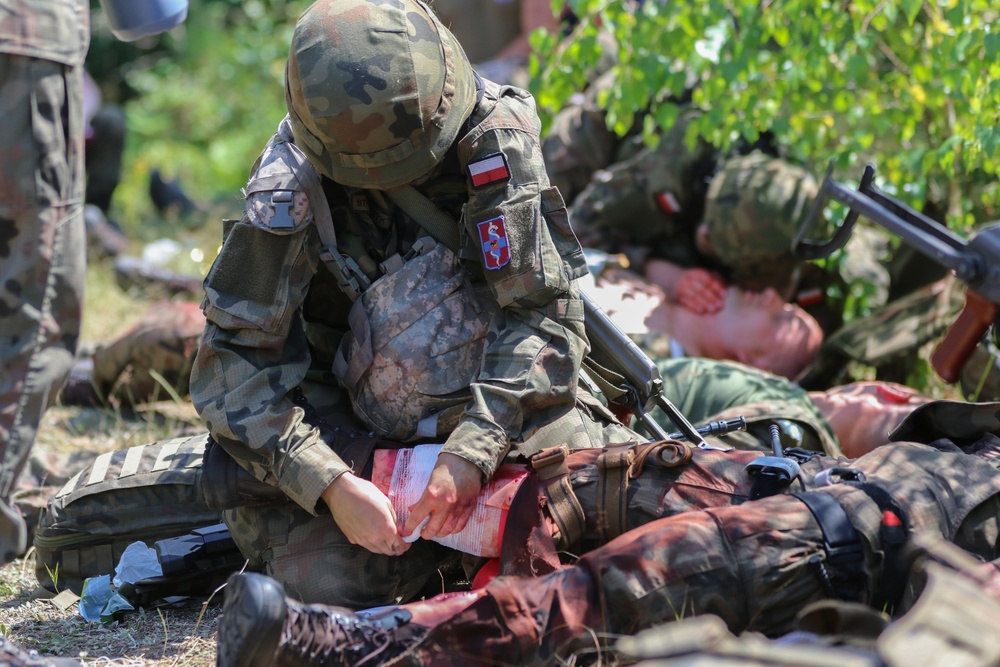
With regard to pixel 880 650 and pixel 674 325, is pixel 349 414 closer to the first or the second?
pixel 880 650

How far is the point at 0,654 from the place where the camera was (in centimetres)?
205

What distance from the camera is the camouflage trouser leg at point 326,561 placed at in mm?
2693

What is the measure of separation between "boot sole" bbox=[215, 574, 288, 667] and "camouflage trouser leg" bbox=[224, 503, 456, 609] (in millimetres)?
604

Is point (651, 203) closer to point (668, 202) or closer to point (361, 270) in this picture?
point (668, 202)

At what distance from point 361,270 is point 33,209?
0.82 m

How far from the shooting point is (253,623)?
201 cm

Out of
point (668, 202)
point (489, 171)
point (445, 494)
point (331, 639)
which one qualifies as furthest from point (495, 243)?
point (668, 202)

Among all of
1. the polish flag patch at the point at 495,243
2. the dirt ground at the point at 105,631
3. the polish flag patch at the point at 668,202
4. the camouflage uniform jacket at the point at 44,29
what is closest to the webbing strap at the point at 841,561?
the polish flag patch at the point at 495,243

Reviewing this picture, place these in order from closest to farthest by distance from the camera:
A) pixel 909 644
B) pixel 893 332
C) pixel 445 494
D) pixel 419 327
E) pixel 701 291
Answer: pixel 909 644 → pixel 445 494 → pixel 419 327 → pixel 893 332 → pixel 701 291

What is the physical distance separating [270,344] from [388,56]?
2.51ft

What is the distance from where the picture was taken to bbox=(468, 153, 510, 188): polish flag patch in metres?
2.65

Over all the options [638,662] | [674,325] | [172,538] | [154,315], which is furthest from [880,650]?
[154,315]

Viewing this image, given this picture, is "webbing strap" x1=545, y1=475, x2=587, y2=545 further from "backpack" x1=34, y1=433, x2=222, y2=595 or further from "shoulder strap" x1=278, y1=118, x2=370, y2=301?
"backpack" x1=34, y1=433, x2=222, y2=595

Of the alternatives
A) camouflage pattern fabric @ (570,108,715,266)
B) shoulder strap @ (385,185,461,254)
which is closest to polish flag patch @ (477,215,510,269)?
shoulder strap @ (385,185,461,254)
